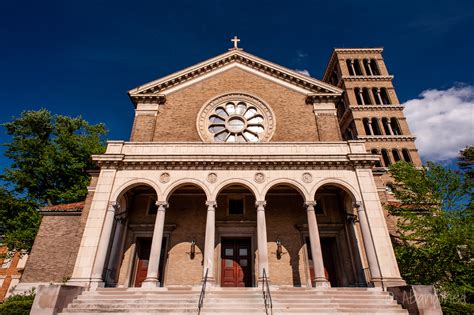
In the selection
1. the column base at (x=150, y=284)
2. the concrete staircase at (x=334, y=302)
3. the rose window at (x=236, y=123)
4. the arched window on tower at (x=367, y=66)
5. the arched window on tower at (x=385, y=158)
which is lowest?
the concrete staircase at (x=334, y=302)

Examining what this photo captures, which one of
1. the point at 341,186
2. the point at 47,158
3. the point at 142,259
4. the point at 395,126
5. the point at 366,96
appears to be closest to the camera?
the point at 341,186

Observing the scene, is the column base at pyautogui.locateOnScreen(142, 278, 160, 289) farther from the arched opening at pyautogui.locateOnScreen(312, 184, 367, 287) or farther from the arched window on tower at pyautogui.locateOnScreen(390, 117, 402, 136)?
the arched window on tower at pyautogui.locateOnScreen(390, 117, 402, 136)

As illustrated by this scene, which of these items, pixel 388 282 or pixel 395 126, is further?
pixel 395 126

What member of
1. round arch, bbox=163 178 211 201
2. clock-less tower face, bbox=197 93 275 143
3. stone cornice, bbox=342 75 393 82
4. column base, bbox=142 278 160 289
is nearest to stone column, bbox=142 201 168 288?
column base, bbox=142 278 160 289

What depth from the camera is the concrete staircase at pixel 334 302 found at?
955 cm

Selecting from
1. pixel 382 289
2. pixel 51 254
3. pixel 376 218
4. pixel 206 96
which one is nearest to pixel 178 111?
pixel 206 96

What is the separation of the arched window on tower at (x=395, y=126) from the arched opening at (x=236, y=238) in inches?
980

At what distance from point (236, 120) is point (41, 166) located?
20339 millimetres

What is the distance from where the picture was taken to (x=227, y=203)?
1647cm

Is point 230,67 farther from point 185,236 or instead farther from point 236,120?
point 185,236

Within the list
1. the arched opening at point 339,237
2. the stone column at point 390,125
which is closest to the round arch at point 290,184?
the arched opening at point 339,237

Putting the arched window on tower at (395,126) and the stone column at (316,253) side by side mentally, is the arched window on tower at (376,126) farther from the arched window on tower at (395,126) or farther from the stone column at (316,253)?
the stone column at (316,253)

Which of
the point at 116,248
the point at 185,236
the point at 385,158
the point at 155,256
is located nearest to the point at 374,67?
the point at 385,158

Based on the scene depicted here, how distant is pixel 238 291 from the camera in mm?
11102
